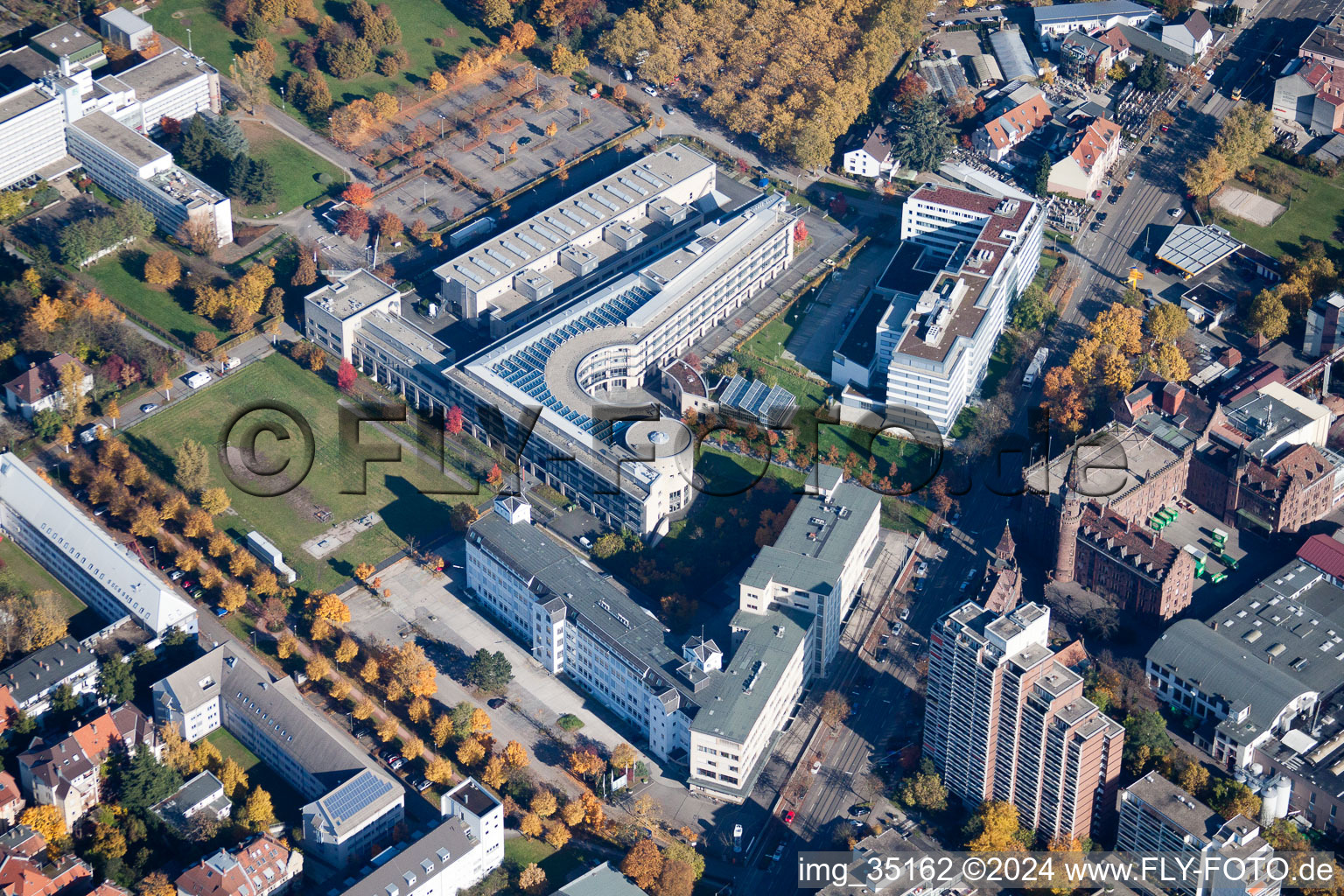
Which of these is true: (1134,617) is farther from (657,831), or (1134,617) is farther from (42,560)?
(42,560)

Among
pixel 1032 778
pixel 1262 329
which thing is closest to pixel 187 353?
pixel 1032 778

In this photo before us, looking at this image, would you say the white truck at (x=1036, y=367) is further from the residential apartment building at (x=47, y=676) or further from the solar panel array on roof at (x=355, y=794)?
the residential apartment building at (x=47, y=676)

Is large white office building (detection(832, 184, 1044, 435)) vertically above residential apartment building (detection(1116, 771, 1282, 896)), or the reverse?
large white office building (detection(832, 184, 1044, 435))

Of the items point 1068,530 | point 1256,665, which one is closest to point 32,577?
point 1068,530

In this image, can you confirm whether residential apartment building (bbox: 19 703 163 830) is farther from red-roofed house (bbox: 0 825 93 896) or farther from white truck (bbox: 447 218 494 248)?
white truck (bbox: 447 218 494 248)

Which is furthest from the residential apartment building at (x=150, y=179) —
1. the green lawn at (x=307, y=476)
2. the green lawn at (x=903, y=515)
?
the green lawn at (x=903, y=515)

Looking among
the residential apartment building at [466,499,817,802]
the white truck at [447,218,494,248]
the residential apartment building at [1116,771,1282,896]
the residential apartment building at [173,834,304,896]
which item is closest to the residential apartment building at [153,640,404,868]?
the residential apartment building at [173,834,304,896]
